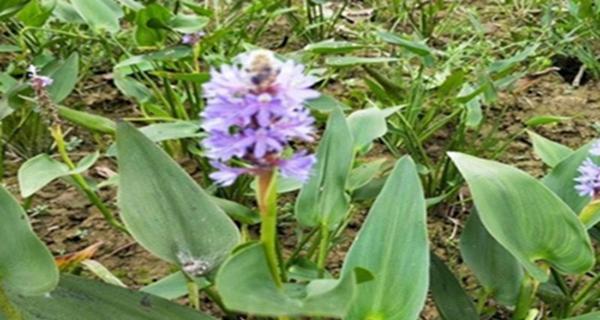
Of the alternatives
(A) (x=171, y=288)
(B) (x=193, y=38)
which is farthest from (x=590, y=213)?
(B) (x=193, y=38)

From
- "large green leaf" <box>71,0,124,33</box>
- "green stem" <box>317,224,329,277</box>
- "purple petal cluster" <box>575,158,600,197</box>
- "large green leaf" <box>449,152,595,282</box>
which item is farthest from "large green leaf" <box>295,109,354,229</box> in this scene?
"large green leaf" <box>71,0,124,33</box>

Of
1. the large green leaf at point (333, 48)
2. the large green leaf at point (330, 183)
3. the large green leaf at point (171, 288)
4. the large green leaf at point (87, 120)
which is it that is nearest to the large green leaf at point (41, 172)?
the large green leaf at point (87, 120)

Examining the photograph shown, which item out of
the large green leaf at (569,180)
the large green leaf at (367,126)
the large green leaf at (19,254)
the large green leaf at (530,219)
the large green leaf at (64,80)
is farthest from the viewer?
the large green leaf at (64,80)

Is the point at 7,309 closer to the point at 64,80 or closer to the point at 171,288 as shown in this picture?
the point at 171,288

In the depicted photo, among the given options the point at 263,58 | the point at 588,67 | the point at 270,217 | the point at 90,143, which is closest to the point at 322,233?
the point at 270,217

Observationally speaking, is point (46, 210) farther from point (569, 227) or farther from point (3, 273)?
point (569, 227)

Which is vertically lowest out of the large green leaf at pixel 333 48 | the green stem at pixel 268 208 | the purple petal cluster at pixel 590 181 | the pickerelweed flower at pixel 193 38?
the pickerelweed flower at pixel 193 38

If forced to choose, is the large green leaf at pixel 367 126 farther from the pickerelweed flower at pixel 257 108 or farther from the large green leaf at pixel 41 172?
the pickerelweed flower at pixel 257 108
